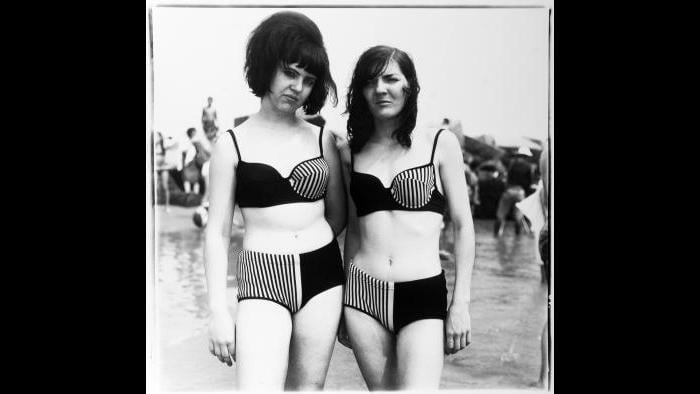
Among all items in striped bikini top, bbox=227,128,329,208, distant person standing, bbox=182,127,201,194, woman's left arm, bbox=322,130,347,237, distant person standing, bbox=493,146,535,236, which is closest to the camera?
striped bikini top, bbox=227,128,329,208

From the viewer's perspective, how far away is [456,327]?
3955 millimetres

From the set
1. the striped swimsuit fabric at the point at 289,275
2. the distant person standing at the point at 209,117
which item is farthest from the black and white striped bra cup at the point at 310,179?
the distant person standing at the point at 209,117

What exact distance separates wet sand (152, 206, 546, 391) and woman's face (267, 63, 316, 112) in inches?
26.1

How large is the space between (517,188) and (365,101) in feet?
2.86

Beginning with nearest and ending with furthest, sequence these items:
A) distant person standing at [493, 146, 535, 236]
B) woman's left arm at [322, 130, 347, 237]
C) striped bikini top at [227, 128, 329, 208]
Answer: striped bikini top at [227, 128, 329, 208] → woman's left arm at [322, 130, 347, 237] → distant person standing at [493, 146, 535, 236]

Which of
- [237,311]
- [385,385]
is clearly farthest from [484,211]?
[237,311]

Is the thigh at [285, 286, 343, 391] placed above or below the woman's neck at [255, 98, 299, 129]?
below

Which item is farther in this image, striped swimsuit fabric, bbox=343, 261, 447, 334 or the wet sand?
the wet sand

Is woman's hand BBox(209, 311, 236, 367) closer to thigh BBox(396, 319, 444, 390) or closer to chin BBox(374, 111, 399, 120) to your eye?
thigh BBox(396, 319, 444, 390)

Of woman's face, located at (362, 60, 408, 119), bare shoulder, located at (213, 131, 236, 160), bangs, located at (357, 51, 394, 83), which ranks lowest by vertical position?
bare shoulder, located at (213, 131, 236, 160)

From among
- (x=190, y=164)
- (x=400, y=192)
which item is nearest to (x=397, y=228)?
(x=400, y=192)

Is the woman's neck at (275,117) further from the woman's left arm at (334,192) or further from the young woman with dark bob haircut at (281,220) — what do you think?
the woman's left arm at (334,192)

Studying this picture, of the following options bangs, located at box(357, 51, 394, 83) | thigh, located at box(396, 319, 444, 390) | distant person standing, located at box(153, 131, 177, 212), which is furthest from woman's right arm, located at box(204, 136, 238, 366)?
thigh, located at box(396, 319, 444, 390)

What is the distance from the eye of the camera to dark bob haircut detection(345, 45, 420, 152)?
3891 millimetres
